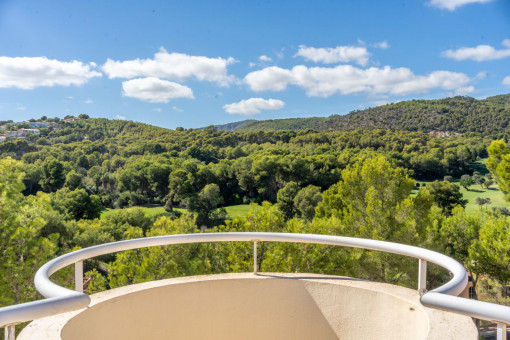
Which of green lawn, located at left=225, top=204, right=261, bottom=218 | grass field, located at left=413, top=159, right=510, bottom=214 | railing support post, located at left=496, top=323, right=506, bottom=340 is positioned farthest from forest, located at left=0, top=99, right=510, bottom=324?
railing support post, located at left=496, top=323, right=506, bottom=340

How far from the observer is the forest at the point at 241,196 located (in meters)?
8.48

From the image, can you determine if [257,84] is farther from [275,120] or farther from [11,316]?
[11,316]

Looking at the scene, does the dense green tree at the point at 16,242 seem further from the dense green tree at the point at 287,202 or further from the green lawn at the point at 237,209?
the green lawn at the point at 237,209

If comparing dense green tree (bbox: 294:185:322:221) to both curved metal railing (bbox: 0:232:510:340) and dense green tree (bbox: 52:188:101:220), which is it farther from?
curved metal railing (bbox: 0:232:510:340)

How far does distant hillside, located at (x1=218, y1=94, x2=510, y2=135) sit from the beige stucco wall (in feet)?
136

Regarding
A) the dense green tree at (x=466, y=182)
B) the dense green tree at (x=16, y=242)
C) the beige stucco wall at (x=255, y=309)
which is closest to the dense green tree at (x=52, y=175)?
the dense green tree at (x=16, y=242)

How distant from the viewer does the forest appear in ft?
27.8

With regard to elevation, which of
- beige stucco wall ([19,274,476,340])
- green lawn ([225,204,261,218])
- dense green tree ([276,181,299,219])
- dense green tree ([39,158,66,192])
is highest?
beige stucco wall ([19,274,476,340])

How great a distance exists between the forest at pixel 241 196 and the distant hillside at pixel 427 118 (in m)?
3.07

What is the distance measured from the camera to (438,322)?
139cm

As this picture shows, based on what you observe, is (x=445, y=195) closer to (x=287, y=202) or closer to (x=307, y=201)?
(x=307, y=201)

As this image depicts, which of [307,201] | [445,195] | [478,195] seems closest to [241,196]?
[307,201]

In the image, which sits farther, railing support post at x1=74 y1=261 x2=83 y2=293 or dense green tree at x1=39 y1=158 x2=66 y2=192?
dense green tree at x1=39 y1=158 x2=66 y2=192

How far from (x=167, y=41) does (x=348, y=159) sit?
37.5 metres
